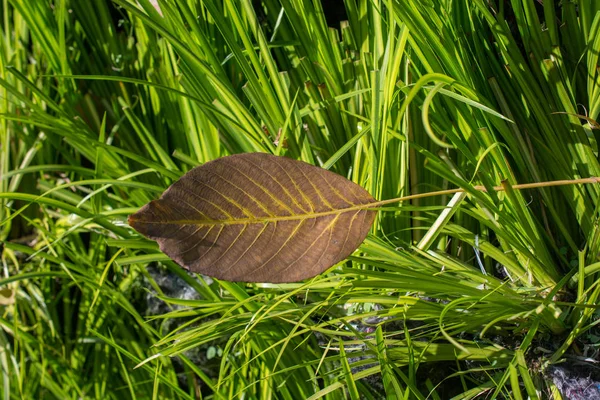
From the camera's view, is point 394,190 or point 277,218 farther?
point 394,190

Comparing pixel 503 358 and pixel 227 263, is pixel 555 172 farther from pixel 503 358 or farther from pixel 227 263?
pixel 227 263

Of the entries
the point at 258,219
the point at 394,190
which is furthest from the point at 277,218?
the point at 394,190

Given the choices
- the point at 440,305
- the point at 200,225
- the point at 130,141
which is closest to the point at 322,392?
the point at 440,305

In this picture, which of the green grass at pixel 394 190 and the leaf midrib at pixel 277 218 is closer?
the leaf midrib at pixel 277 218

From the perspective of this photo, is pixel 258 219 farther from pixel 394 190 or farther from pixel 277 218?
pixel 394 190

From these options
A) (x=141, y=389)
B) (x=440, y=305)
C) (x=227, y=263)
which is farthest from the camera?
(x=141, y=389)
